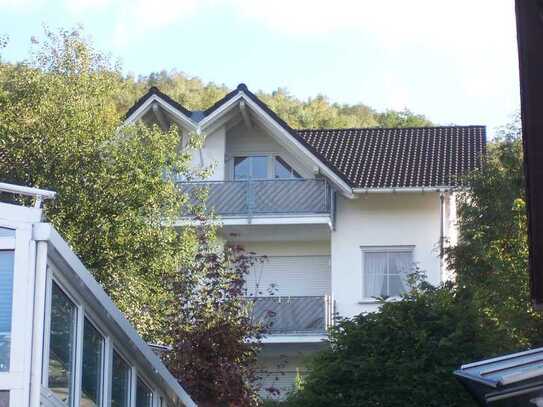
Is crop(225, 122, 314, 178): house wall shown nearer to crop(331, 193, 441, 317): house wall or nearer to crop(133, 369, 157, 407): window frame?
crop(331, 193, 441, 317): house wall

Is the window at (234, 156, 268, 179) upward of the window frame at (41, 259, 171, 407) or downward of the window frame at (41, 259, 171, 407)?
upward

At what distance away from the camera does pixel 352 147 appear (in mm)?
36312

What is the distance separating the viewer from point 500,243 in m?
26.1

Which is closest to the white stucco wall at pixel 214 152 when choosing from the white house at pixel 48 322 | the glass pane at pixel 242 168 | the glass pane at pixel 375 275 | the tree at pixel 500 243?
the glass pane at pixel 242 168

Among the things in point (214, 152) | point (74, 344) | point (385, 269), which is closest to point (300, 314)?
point (385, 269)

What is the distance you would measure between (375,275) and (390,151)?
13.2ft

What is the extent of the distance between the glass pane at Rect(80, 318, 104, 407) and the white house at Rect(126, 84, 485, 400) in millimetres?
19568

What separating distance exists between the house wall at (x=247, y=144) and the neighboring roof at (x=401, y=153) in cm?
86

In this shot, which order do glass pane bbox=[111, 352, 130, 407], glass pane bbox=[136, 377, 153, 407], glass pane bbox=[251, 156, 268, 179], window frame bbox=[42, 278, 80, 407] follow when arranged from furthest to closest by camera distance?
glass pane bbox=[251, 156, 268, 179], glass pane bbox=[136, 377, 153, 407], glass pane bbox=[111, 352, 130, 407], window frame bbox=[42, 278, 80, 407]

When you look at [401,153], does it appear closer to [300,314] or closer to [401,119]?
[300,314]

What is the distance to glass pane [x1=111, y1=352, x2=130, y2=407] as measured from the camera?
1238cm

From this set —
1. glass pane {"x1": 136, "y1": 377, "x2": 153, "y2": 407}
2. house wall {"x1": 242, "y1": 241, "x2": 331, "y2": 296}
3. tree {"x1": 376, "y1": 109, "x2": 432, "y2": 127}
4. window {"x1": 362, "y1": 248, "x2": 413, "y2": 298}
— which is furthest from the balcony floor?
tree {"x1": 376, "y1": 109, "x2": 432, "y2": 127}

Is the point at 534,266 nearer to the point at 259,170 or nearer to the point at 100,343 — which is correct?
the point at 100,343

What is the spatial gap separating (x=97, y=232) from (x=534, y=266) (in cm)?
1187
